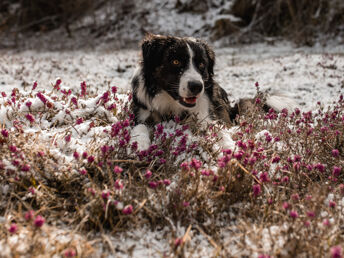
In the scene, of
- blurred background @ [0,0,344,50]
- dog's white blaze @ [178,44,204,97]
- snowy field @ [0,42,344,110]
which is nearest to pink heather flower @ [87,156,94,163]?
dog's white blaze @ [178,44,204,97]

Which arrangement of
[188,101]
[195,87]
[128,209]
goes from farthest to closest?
[188,101], [195,87], [128,209]

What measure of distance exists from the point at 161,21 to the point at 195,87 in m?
16.1

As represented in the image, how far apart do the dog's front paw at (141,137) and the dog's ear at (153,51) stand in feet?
3.03

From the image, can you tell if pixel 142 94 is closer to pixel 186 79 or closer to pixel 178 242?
pixel 186 79

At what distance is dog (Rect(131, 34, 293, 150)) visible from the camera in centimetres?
374

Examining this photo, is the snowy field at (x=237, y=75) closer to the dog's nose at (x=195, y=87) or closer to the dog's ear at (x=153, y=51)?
the dog's ear at (x=153, y=51)

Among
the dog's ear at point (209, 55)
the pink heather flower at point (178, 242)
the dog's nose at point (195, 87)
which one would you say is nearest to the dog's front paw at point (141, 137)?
the dog's nose at point (195, 87)

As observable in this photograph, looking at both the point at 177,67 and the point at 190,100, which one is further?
the point at 177,67

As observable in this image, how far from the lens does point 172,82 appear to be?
3809 mm

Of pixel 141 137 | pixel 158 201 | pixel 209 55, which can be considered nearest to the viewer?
pixel 158 201

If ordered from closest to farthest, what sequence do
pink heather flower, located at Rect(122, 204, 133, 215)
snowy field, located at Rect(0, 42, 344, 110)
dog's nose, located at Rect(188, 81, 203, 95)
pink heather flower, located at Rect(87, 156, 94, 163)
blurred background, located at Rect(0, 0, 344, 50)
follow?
pink heather flower, located at Rect(122, 204, 133, 215)
pink heather flower, located at Rect(87, 156, 94, 163)
dog's nose, located at Rect(188, 81, 203, 95)
snowy field, located at Rect(0, 42, 344, 110)
blurred background, located at Rect(0, 0, 344, 50)

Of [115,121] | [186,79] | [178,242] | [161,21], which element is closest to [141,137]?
[115,121]

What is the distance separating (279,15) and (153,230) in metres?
15.6

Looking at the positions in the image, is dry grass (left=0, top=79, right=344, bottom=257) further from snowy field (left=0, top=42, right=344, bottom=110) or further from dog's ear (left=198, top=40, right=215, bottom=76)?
snowy field (left=0, top=42, right=344, bottom=110)
